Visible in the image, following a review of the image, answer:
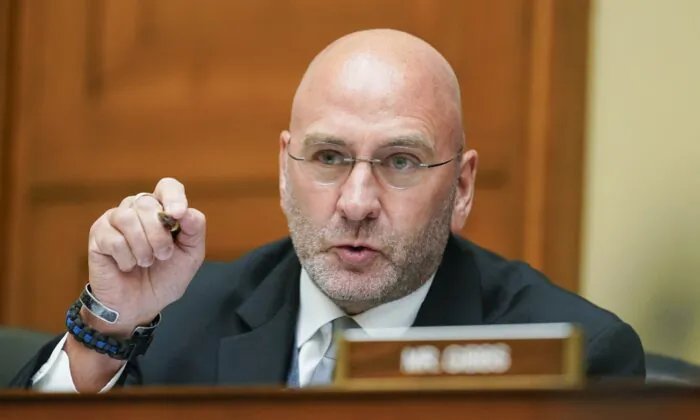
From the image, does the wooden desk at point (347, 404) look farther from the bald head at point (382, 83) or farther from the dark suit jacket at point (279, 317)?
the bald head at point (382, 83)

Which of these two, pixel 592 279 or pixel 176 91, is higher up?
pixel 176 91

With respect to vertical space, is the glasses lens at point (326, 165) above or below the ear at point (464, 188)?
above

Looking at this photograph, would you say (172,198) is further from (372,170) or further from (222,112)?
A: (222,112)

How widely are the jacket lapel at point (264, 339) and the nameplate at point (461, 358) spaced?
A: 2.64ft

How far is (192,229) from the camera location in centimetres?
159

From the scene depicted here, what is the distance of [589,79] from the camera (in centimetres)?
251

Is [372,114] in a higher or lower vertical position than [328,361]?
higher

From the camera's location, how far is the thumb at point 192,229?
1569mm

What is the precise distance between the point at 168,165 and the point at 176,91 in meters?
0.19

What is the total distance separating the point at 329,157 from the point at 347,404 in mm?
926

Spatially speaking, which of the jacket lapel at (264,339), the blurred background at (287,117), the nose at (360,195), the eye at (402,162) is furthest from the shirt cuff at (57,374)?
the blurred background at (287,117)

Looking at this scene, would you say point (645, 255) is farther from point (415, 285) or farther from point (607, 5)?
point (415, 285)

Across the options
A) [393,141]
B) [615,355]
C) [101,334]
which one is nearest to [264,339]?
[101,334]

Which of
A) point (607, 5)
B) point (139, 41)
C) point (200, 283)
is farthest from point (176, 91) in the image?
point (607, 5)
